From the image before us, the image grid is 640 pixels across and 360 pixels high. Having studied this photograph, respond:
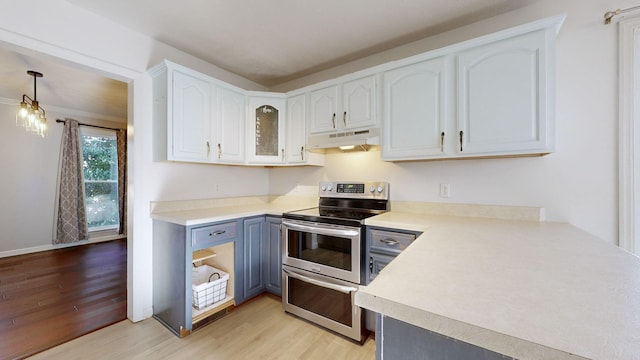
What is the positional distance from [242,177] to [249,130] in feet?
2.19

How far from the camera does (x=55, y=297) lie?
246cm

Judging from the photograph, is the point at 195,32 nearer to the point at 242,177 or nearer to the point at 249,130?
the point at 249,130

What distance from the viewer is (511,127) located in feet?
5.26

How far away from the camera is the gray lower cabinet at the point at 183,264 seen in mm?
1889

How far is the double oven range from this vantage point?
183cm

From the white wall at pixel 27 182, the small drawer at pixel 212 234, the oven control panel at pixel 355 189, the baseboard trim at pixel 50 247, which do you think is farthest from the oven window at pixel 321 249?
the white wall at pixel 27 182

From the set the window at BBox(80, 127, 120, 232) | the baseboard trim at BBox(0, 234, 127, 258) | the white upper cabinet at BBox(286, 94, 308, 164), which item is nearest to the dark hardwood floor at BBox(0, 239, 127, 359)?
the baseboard trim at BBox(0, 234, 127, 258)

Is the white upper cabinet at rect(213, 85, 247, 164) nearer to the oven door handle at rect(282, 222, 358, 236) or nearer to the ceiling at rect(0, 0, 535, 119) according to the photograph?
the ceiling at rect(0, 0, 535, 119)

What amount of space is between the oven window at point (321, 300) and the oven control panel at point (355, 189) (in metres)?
0.94

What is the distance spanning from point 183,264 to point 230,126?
138 centimetres

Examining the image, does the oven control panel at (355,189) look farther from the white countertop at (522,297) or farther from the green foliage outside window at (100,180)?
the green foliage outside window at (100,180)

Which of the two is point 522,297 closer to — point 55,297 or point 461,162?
point 461,162

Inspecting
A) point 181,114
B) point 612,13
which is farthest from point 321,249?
point 612,13

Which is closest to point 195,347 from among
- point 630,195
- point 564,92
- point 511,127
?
point 511,127
